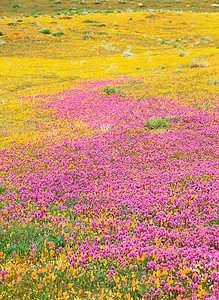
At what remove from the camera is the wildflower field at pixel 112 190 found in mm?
4703

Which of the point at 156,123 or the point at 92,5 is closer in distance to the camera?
the point at 156,123

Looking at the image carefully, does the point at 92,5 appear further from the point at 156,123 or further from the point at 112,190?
the point at 112,190

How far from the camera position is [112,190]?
7773 millimetres

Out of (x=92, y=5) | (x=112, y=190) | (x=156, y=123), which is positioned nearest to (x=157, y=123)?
(x=156, y=123)

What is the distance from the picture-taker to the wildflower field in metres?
4.70

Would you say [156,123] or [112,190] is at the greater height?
[156,123]

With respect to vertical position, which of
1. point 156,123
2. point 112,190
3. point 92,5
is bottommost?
point 112,190

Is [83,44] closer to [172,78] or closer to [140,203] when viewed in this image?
[172,78]

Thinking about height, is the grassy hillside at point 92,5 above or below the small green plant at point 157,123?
above

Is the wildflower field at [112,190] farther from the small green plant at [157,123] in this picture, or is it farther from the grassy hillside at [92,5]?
the grassy hillside at [92,5]

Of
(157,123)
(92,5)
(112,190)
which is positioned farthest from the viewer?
(92,5)

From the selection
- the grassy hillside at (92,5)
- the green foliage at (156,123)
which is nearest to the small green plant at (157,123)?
the green foliage at (156,123)

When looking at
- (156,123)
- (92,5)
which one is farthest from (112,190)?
(92,5)

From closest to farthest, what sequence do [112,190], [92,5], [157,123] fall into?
[112,190] → [157,123] → [92,5]
